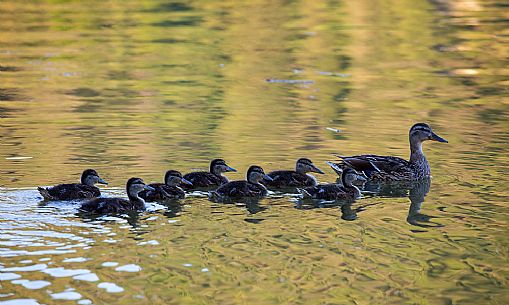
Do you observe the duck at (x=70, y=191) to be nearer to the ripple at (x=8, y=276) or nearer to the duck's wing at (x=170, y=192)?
the duck's wing at (x=170, y=192)

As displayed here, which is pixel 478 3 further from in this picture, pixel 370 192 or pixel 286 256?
pixel 286 256

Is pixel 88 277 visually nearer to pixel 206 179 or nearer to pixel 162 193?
pixel 162 193

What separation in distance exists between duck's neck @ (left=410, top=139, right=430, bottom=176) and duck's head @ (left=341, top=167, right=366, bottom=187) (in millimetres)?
978

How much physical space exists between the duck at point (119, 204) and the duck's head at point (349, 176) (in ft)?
7.05

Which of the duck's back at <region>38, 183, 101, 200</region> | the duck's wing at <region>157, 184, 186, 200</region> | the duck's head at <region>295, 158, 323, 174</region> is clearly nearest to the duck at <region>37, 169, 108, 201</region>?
the duck's back at <region>38, 183, 101, 200</region>

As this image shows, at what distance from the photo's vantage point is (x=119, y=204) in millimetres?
9523

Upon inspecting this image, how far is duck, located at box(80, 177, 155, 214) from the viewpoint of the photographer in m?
9.42

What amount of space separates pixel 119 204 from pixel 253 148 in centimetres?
338

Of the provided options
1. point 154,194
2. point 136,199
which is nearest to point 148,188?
point 154,194

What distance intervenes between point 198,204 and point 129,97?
748 cm

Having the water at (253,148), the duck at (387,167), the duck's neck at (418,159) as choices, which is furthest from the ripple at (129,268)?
the duck's neck at (418,159)

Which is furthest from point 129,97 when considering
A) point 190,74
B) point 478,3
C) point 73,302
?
point 478,3

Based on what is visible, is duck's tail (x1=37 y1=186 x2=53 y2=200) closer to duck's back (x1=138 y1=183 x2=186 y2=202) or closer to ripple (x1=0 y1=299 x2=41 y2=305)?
duck's back (x1=138 y1=183 x2=186 y2=202)

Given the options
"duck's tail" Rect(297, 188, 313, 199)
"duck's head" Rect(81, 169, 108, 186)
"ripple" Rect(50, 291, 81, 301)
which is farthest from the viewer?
"duck's head" Rect(81, 169, 108, 186)
